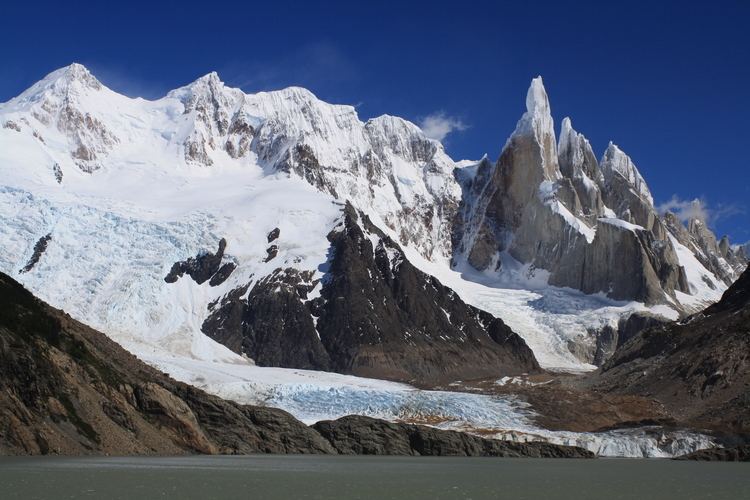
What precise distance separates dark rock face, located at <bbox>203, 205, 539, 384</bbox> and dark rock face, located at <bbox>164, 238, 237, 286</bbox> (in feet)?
15.5

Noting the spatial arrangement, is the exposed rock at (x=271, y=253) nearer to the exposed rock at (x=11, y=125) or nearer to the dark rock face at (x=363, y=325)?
the dark rock face at (x=363, y=325)

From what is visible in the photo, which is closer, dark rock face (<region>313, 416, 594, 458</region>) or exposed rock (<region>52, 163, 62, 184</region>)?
dark rock face (<region>313, 416, 594, 458</region>)

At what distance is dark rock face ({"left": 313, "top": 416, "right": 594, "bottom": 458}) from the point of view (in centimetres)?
8581

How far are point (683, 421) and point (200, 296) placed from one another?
88.6 m

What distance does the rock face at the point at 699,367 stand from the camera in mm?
107812

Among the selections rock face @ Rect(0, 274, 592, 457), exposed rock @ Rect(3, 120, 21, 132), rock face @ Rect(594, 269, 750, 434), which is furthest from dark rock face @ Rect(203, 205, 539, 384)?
rock face @ Rect(0, 274, 592, 457)

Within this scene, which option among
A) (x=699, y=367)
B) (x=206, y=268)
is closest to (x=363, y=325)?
(x=206, y=268)

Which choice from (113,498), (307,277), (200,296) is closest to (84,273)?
(200,296)

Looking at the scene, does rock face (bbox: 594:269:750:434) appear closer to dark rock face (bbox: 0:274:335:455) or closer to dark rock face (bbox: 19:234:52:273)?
dark rock face (bbox: 0:274:335:455)

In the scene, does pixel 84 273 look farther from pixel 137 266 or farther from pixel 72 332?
pixel 72 332

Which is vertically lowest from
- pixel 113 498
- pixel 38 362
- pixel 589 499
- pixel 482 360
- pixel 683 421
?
pixel 113 498

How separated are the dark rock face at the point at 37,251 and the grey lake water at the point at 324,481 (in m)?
106

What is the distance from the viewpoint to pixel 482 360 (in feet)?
597

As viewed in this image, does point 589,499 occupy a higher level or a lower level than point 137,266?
lower
